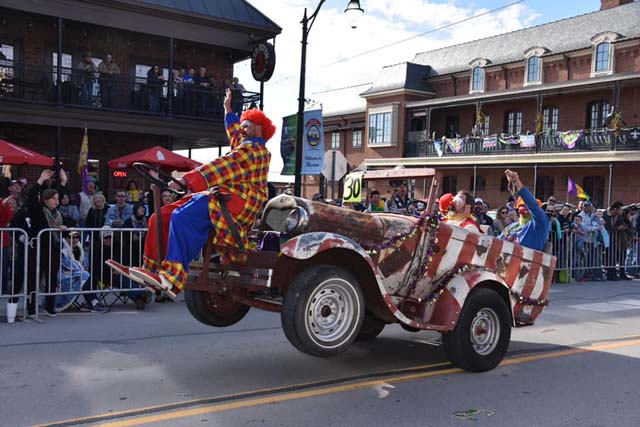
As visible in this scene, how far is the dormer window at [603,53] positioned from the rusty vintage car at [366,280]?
1219 inches

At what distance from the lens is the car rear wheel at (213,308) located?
5.66 m

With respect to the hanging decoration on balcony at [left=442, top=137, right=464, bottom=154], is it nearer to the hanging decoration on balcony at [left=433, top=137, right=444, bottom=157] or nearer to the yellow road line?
the hanging decoration on balcony at [left=433, top=137, right=444, bottom=157]

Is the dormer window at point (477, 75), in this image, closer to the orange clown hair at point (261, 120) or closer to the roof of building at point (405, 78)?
the roof of building at point (405, 78)

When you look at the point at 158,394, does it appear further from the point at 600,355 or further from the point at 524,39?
the point at 524,39

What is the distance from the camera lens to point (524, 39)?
38719mm

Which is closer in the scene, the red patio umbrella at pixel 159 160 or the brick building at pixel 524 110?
the red patio umbrella at pixel 159 160

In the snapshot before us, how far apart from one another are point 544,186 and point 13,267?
31942 mm

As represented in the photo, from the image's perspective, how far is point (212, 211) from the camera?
4980mm

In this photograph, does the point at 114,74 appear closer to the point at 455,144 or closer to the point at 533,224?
the point at 533,224

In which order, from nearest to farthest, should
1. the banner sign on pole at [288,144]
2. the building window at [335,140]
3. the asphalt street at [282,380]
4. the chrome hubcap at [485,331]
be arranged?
1. the asphalt street at [282,380]
2. the chrome hubcap at [485,331]
3. the banner sign on pole at [288,144]
4. the building window at [335,140]

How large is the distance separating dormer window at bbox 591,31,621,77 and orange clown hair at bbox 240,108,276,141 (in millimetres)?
32344

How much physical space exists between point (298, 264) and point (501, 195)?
109 ft

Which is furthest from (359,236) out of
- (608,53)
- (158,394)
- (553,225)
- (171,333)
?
(608,53)

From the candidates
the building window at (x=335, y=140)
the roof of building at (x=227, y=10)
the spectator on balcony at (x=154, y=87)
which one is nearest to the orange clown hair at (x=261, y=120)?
the spectator on balcony at (x=154, y=87)
